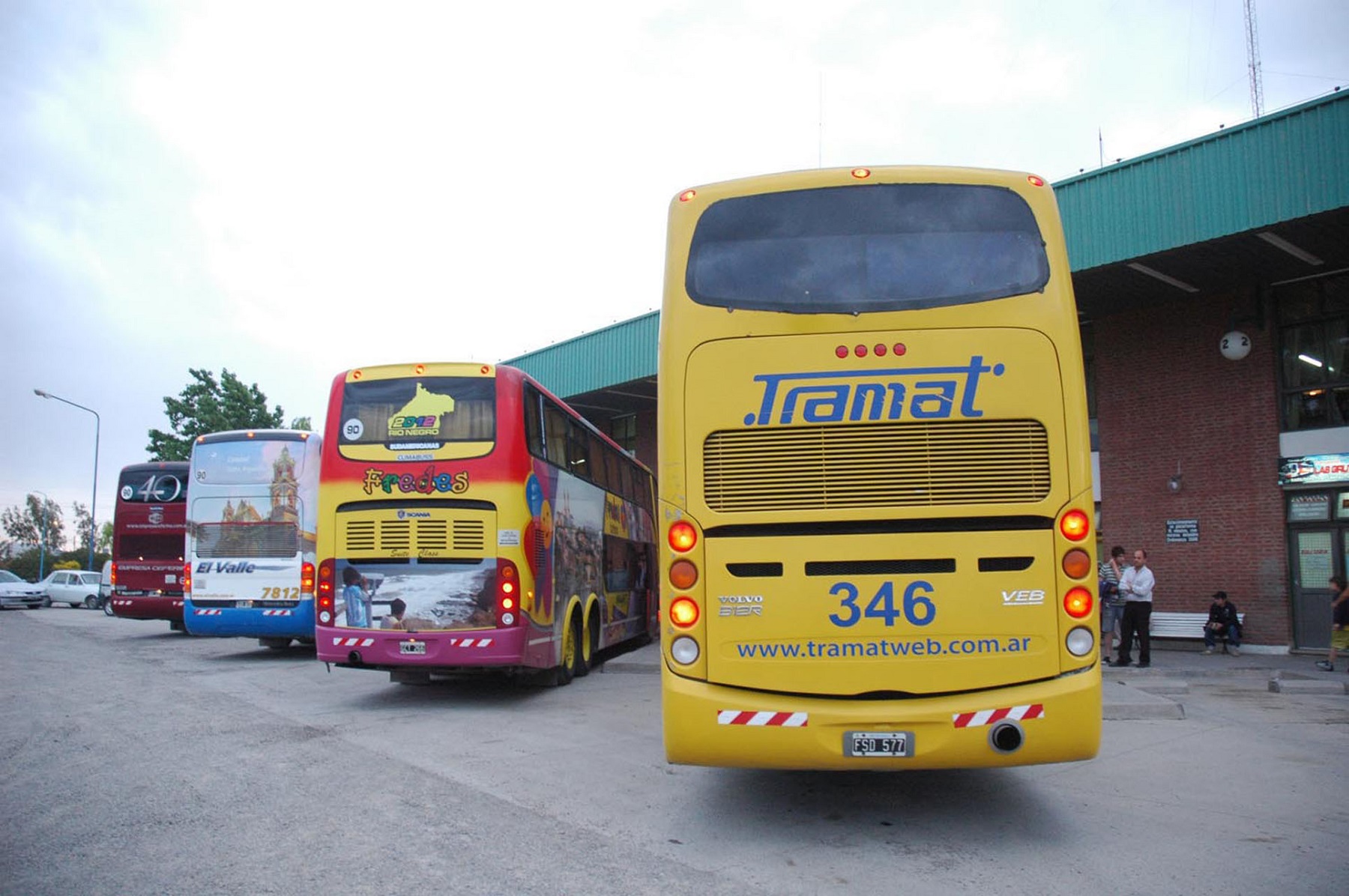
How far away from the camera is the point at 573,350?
26.5 metres

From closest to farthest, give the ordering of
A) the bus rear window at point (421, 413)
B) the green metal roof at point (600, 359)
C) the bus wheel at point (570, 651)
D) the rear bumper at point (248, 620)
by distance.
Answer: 1. the bus rear window at point (421, 413)
2. the bus wheel at point (570, 651)
3. the rear bumper at point (248, 620)
4. the green metal roof at point (600, 359)

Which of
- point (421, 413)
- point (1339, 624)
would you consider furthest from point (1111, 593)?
point (421, 413)

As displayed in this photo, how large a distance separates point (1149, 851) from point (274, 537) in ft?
46.6

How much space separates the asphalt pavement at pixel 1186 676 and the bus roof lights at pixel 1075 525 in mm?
4465

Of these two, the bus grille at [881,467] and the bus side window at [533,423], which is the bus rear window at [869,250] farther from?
the bus side window at [533,423]

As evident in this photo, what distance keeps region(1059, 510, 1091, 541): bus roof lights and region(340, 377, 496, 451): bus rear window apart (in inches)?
259

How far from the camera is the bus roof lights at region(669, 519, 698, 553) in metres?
5.69

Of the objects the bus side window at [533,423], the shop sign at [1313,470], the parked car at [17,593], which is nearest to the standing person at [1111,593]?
the shop sign at [1313,470]

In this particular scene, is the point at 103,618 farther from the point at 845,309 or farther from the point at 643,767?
the point at 845,309

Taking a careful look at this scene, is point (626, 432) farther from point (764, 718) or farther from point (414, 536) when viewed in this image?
point (764, 718)

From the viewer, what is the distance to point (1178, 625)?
17469 mm

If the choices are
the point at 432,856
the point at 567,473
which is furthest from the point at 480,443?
the point at 432,856

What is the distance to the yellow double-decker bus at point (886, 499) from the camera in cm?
539

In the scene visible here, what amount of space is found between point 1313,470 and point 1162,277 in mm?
3921
